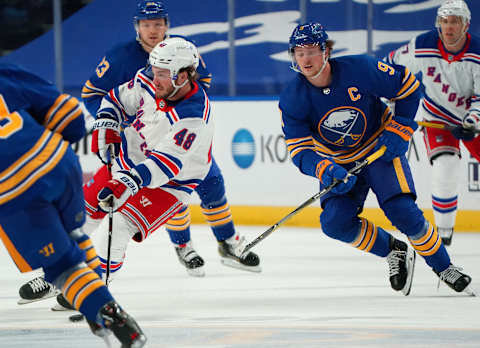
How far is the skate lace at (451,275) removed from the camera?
354cm

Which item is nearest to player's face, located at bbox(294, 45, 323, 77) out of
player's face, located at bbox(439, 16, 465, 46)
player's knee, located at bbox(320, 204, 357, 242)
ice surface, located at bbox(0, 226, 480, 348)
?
player's knee, located at bbox(320, 204, 357, 242)

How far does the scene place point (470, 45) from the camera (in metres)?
4.79

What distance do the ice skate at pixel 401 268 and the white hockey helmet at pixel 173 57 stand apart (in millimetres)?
1113

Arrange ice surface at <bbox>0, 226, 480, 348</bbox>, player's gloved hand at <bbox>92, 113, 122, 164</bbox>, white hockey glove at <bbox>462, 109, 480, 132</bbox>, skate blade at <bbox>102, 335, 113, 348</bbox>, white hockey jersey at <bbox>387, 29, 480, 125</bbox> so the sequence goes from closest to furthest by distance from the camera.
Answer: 1. skate blade at <bbox>102, 335, 113, 348</bbox>
2. ice surface at <bbox>0, 226, 480, 348</bbox>
3. player's gloved hand at <bbox>92, 113, 122, 164</bbox>
4. white hockey glove at <bbox>462, 109, 480, 132</bbox>
5. white hockey jersey at <bbox>387, 29, 480, 125</bbox>

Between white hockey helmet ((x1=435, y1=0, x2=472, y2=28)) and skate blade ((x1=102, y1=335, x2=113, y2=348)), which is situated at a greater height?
white hockey helmet ((x1=435, y1=0, x2=472, y2=28))

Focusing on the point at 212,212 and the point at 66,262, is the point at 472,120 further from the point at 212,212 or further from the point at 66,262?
the point at 66,262

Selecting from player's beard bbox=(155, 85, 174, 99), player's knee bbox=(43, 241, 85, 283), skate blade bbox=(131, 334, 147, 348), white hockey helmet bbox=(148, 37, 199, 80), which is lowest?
skate blade bbox=(131, 334, 147, 348)

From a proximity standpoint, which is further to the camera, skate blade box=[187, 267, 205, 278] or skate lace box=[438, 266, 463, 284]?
skate blade box=[187, 267, 205, 278]

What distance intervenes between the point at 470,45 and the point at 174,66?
201 cm

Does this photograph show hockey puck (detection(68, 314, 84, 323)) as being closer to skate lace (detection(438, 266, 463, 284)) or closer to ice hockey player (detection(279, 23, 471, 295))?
ice hockey player (detection(279, 23, 471, 295))

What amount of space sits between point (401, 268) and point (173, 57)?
123cm

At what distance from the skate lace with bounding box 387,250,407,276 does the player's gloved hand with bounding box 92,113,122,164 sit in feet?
4.00

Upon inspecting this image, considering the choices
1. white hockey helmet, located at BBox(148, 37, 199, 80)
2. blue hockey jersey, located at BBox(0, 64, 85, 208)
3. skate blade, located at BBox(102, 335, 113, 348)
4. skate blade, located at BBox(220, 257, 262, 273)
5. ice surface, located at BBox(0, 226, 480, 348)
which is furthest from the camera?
skate blade, located at BBox(220, 257, 262, 273)

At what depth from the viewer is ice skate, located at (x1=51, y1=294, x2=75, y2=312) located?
341 cm
